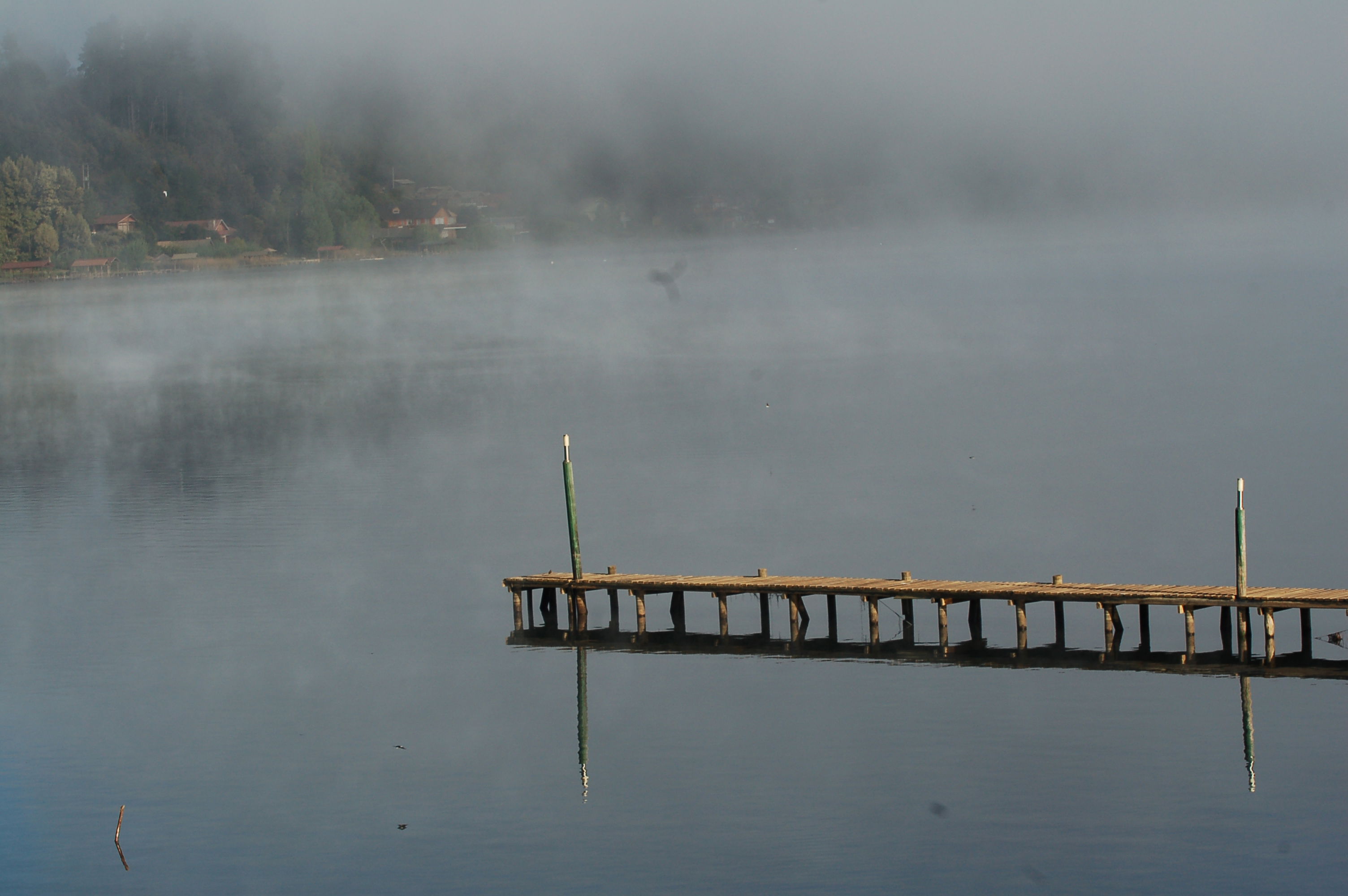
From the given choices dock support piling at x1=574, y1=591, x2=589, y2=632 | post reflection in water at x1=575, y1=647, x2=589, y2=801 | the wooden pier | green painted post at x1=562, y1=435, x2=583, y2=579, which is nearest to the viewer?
post reflection in water at x1=575, y1=647, x2=589, y2=801

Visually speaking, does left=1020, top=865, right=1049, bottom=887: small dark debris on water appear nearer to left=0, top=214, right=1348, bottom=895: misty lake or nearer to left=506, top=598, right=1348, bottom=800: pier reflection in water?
left=0, top=214, right=1348, bottom=895: misty lake

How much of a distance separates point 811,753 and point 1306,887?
7.95 meters

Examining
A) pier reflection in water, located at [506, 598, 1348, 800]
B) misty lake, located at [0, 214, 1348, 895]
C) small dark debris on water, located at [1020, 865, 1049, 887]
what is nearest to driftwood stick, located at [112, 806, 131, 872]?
misty lake, located at [0, 214, 1348, 895]

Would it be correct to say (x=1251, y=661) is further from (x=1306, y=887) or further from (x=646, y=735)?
(x=646, y=735)

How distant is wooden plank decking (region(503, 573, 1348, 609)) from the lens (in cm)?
2708


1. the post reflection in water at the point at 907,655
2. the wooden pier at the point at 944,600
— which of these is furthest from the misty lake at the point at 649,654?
the wooden pier at the point at 944,600

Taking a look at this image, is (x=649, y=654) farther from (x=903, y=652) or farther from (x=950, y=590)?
(x=950, y=590)

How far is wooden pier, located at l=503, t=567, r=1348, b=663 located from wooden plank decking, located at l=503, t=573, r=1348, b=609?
2cm

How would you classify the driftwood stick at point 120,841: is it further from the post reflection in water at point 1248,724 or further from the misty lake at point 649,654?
the post reflection in water at point 1248,724

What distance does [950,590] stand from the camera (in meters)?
28.3

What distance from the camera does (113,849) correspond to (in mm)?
22000

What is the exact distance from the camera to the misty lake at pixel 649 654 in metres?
21.6

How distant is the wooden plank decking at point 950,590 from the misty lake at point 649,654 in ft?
4.65

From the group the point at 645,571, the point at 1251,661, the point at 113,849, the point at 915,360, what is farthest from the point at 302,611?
the point at 915,360
